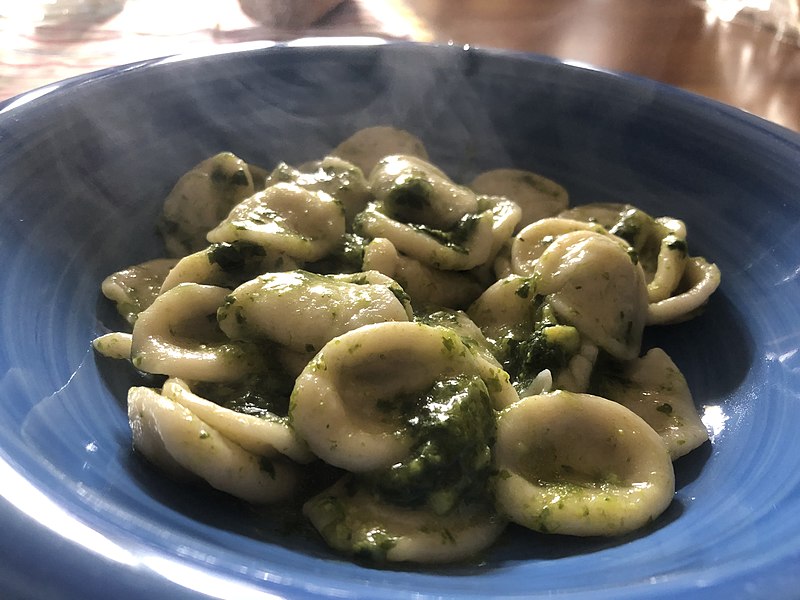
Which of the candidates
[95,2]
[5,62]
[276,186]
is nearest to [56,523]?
[276,186]

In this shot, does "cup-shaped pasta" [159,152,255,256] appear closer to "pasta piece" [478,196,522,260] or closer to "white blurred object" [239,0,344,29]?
"pasta piece" [478,196,522,260]

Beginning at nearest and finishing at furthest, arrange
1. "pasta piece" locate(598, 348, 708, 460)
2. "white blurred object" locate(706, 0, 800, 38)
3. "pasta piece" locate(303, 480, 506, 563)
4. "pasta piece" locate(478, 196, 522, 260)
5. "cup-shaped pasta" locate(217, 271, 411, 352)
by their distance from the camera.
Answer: "pasta piece" locate(303, 480, 506, 563), "cup-shaped pasta" locate(217, 271, 411, 352), "pasta piece" locate(598, 348, 708, 460), "pasta piece" locate(478, 196, 522, 260), "white blurred object" locate(706, 0, 800, 38)

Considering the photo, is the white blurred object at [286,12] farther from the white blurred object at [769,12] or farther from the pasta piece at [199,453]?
the pasta piece at [199,453]

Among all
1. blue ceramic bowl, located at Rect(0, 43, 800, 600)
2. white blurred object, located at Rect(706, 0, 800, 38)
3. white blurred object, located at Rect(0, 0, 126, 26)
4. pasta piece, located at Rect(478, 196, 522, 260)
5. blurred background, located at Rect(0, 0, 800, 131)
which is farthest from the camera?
white blurred object, located at Rect(706, 0, 800, 38)

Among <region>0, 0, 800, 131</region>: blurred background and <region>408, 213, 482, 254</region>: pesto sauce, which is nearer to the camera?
<region>408, 213, 482, 254</region>: pesto sauce

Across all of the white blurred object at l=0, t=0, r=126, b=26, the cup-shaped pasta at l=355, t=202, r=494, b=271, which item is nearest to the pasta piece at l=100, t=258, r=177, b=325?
the cup-shaped pasta at l=355, t=202, r=494, b=271

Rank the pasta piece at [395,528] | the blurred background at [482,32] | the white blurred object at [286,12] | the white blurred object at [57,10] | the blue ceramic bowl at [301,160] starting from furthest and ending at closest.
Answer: the white blurred object at [286,12], the white blurred object at [57,10], the blurred background at [482,32], the pasta piece at [395,528], the blue ceramic bowl at [301,160]

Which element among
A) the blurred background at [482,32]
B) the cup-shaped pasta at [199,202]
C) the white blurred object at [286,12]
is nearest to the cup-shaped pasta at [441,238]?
the cup-shaped pasta at [199,202]
